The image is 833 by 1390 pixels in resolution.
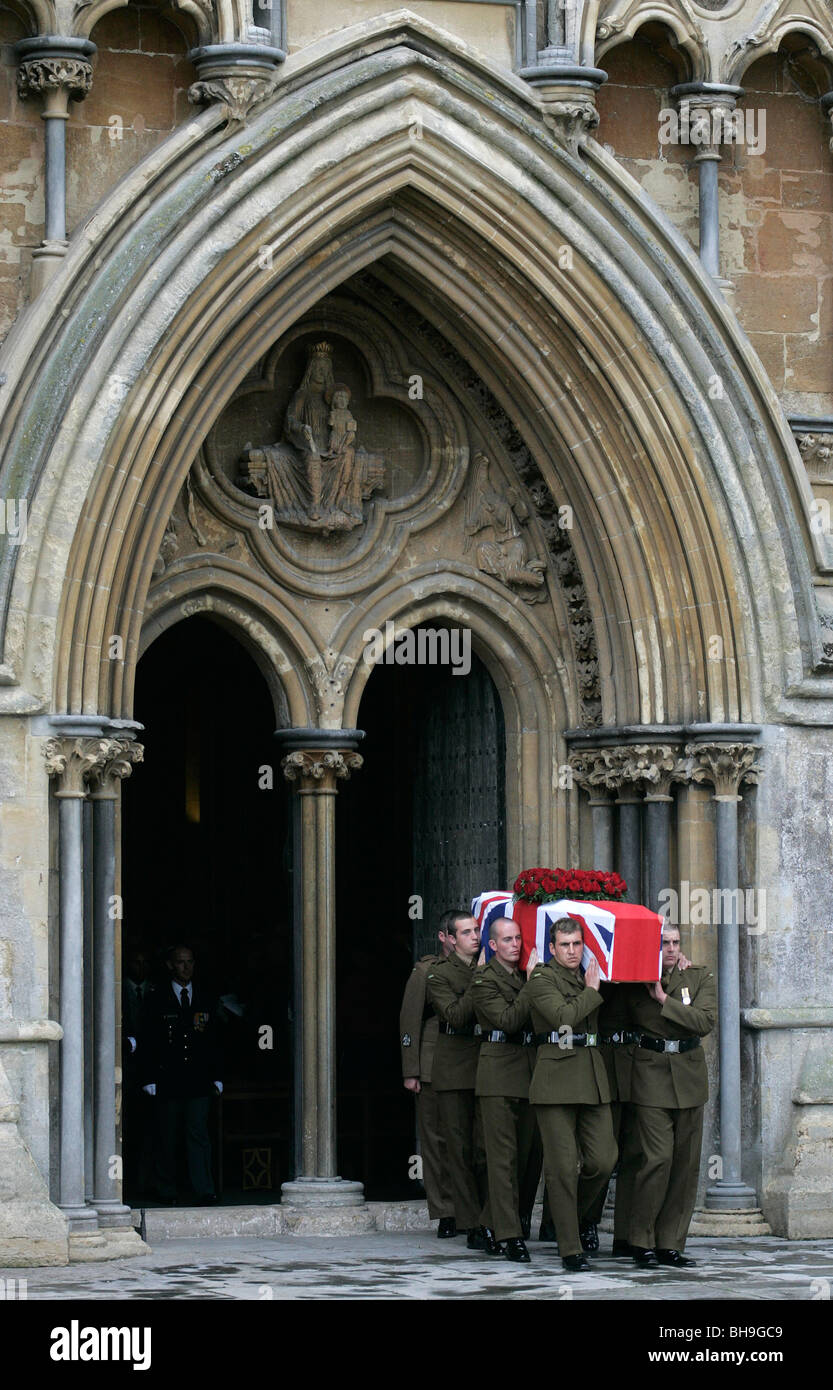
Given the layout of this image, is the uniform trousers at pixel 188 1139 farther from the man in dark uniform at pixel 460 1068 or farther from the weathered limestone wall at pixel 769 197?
the weathered limestone wall at pixel 769 197

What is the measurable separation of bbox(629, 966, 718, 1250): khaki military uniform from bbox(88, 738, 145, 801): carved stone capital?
271 cm

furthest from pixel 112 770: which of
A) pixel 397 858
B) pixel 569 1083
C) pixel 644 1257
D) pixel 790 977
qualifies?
pixel 397 858

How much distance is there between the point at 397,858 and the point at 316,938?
165 inches

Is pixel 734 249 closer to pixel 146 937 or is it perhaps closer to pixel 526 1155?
pixel 526 1155

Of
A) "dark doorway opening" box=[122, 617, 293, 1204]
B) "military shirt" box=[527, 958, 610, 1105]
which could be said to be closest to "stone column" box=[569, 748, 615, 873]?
"military shirt" box=[527, 958, 610, 1105]

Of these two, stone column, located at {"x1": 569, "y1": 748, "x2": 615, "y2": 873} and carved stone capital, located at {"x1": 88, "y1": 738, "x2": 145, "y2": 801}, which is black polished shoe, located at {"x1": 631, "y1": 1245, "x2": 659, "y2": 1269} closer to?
stone column, located at {"x1": 569, "y1": 748, "x2": 615, "y2": 873}

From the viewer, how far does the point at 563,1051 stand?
13000 millimetres

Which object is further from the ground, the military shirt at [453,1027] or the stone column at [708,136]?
the stone column at [708,136]

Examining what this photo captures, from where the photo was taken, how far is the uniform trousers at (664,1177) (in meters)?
13.2

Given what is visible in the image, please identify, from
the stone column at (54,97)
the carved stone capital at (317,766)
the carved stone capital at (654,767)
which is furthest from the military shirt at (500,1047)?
the stone column at (54,97)

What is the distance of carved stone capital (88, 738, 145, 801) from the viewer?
13578mm

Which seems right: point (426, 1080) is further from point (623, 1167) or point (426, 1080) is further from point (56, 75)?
point (56, 75)

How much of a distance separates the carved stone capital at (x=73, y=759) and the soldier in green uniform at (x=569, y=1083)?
7.65ft

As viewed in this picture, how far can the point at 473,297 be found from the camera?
14.8 metres
